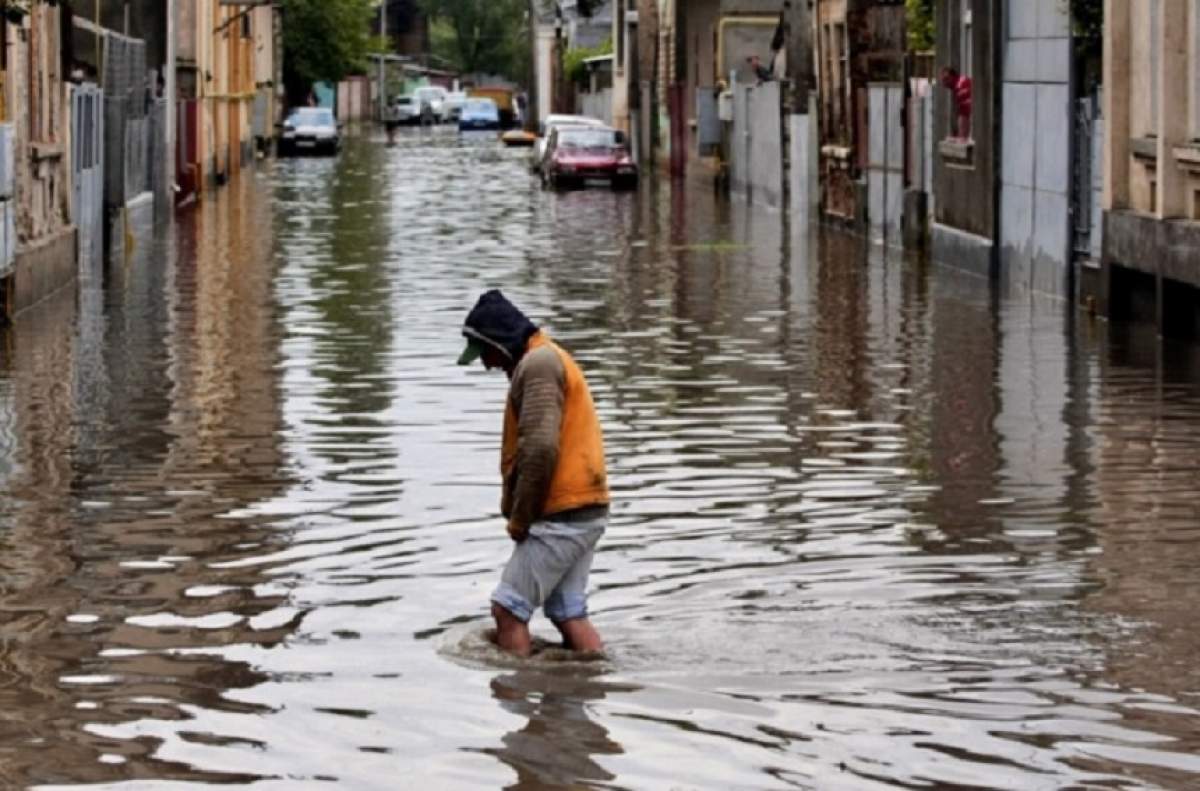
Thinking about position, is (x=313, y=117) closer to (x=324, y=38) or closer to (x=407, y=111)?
(x=324, y=38)

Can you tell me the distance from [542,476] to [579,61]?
101 meters

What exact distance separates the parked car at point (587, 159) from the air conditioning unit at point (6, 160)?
35538 millimetres

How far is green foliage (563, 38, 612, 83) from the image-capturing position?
109m

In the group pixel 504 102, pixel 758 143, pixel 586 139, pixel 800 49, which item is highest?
pixel 504 102

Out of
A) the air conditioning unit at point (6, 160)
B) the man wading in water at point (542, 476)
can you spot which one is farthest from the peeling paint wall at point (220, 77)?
the man wading in water at point (542, 476)

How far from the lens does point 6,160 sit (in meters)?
26.6

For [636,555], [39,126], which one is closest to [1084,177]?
[39,126]

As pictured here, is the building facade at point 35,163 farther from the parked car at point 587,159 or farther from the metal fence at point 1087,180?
the parked car at point 587,159

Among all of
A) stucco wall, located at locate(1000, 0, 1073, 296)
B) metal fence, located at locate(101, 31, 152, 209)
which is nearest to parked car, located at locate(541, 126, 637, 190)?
metal fence, located at locate(101, 31, 152, 209)

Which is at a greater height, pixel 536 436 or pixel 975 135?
pixel 975 135

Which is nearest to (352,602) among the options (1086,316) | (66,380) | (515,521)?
(515,521)

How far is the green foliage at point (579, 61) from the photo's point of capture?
109 metres

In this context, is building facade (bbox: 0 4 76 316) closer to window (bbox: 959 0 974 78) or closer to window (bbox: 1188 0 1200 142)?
window (bbox: 1188 0 1200 142)

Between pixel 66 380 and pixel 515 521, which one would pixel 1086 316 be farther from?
pixel 515 521
